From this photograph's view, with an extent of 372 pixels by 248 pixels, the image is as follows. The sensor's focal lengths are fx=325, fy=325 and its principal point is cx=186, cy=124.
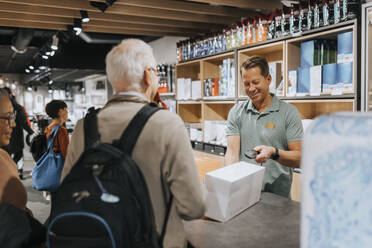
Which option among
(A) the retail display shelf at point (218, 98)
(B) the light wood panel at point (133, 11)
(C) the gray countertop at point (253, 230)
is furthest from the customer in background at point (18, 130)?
(C) the gray countertop at point (253, 230)

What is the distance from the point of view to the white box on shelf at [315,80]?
271 cm

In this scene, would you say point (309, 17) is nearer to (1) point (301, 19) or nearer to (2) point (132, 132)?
(1) point (301, 19)

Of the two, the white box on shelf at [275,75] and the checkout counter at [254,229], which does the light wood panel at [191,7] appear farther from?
the checkout counter at [254,229]

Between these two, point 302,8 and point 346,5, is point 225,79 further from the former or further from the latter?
point 346,5

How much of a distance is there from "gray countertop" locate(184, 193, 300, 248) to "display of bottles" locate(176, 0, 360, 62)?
169 cm

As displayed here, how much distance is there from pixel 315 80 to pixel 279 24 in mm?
698

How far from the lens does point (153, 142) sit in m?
1.12

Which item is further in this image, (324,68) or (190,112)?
(190,112)

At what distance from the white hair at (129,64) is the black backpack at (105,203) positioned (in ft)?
0.72

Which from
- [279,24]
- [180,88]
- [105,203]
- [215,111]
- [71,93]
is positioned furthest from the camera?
[71,93]

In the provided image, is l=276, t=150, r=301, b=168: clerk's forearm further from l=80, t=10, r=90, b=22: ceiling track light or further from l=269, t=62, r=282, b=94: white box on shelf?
l=80, t=10, r=90, b=22: ceiling track light

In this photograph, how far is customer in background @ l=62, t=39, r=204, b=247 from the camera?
1.13 metres

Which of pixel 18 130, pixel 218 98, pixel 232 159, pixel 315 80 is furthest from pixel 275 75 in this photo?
pixel 18 130

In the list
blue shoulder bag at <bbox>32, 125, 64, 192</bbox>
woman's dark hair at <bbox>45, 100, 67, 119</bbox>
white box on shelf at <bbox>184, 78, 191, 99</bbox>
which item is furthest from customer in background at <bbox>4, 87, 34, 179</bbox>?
white box on shelf at <bbox>184, 78, 191, 99</bbox>
